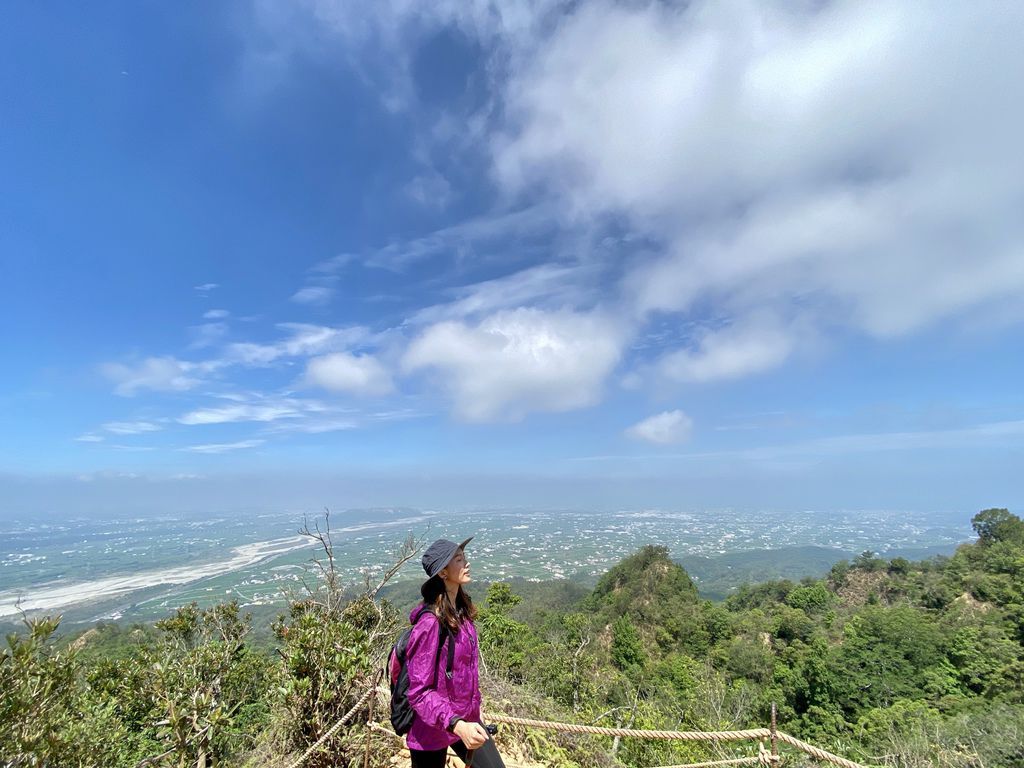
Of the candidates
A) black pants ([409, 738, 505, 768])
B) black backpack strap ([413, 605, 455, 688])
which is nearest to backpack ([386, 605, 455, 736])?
black backpack strap ([413, 605, 455, 688])

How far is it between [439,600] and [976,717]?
64.3ft

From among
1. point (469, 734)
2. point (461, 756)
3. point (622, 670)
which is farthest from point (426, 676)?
point (622, 670)

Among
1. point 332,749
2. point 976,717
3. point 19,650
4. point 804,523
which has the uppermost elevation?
point 19,650

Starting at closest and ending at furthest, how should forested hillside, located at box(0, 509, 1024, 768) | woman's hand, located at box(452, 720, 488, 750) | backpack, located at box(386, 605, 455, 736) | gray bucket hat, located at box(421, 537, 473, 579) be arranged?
woman's hand, located at box(452, 720, 488, 750), backpack, located at box(386, 605, 455, 736), gray bucket hat, located at box(421, 537, 473, 579), forested hillside, located at box(0, 509, 1024, 768)

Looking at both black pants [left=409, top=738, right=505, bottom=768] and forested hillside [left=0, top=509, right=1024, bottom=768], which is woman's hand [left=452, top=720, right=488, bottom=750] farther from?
forested hillside [left=0, top=509, right=1024, bottom=768]

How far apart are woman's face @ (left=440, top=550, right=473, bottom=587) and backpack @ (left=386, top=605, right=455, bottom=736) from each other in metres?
0.18

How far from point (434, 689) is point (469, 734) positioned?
0.26 m

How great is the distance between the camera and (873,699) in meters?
20.7

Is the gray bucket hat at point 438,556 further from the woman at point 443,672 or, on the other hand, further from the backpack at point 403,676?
the backpack at point 403,676

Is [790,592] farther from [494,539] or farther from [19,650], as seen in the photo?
[494,539]

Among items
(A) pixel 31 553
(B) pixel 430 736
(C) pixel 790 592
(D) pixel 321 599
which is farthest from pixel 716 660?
(A) pixel 31 553

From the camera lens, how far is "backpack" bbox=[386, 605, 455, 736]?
2.06m

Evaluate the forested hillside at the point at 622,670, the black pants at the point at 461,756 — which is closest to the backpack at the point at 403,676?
the black pants at the point at 461,756

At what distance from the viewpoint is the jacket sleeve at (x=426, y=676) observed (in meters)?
1.93
